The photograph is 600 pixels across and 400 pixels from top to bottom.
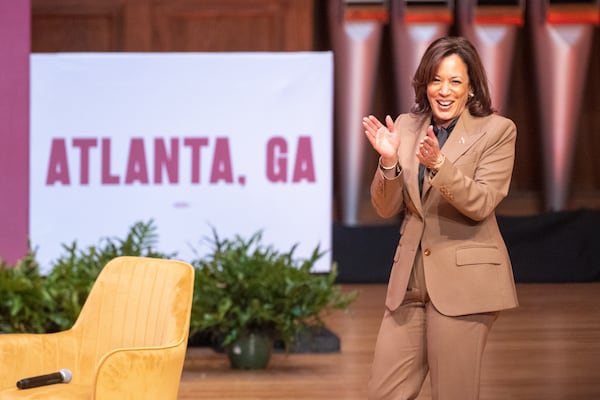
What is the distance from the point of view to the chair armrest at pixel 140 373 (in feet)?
10.4

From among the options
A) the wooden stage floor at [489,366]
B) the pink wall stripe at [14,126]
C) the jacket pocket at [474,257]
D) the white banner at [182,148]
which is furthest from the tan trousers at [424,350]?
the pink wall stripe at [14,126]

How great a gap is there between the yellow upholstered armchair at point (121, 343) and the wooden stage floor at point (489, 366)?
3.73 feet

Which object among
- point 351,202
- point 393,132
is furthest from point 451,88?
point 351,202

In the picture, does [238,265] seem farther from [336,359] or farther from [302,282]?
A: [336,359]

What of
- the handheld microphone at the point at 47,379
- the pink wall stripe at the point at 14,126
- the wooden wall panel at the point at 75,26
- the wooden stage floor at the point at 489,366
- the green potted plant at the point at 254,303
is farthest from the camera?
the wooden wall panel at the point at 75,26

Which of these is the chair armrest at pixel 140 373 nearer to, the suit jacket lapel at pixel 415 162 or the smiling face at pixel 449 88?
the suit jacket lapel at pixel 415 162

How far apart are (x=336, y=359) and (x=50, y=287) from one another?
55.8 inches

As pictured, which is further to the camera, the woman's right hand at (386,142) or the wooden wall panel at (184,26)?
the wooden wall panel at (184,26)

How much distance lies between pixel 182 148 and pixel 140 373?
2.77 m

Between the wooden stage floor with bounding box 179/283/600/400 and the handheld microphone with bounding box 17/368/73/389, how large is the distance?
1.25m

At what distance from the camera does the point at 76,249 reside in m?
5.72

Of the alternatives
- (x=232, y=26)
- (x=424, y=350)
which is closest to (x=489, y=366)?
(x=424, y=350)

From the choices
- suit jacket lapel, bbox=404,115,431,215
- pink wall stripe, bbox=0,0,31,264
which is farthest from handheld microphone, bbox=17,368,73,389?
pink wall stripe, bbox=0,0,31,264

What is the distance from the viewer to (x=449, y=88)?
9.66 feet
